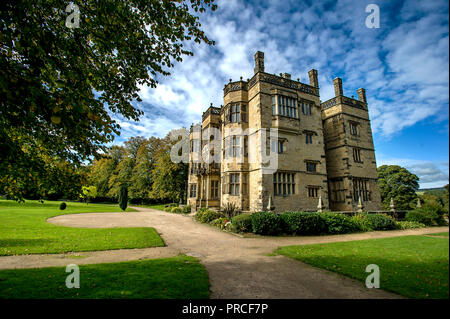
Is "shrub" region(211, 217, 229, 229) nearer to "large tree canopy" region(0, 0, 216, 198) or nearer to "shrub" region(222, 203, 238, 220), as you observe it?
"shrub" region(222, 203, 238, 220)

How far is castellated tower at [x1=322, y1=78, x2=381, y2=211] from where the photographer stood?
20.1 metres

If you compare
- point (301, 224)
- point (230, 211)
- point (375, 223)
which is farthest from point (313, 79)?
point (230, 211)

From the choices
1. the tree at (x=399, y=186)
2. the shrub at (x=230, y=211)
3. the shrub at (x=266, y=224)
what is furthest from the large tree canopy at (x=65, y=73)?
the tree at (x=399, y=186)

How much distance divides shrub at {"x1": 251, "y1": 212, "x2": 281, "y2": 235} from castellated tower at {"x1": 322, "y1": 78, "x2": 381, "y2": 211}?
10.6 m

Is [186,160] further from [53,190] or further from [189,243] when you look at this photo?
[53,190]

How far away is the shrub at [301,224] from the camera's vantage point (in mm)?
12559

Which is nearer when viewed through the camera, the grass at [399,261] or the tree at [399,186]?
the grass at [399,261]

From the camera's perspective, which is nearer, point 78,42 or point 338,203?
point 78,42

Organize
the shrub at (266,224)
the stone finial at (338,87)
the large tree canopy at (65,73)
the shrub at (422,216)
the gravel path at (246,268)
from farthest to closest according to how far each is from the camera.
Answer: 1. the stone finial at (338,87)
2. the shrub at (422,216)
3. the shrub at (266,224)
4. the gravel path at (246,268)
5. the large tree canopy at (65,73)

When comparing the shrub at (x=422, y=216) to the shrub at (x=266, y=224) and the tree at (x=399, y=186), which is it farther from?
the tree at (x=399, y=186)

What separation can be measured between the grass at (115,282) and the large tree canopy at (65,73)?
215 cm
